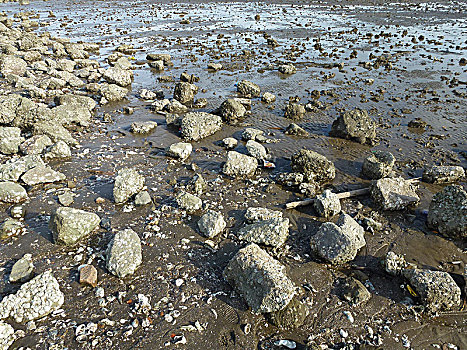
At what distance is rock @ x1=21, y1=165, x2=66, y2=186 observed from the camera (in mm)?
9469

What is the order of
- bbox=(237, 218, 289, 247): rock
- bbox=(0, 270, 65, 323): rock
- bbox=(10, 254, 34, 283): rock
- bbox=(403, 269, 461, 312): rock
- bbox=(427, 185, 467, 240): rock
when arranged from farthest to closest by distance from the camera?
bbox=(427, 185, 467, 240): rock < bbox=(237, 218, 289, 247): rock < bbox=(10, 254, 34, 283): rock < bbox=(403, 269, 461, 312): rock < bbox=(0, 270, 65, 323): rock

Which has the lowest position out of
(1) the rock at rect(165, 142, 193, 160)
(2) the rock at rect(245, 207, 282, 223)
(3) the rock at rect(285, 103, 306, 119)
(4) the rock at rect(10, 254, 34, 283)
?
(4) the rock at rect(10, 254, 34, 283)

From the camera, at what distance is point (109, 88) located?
55.5ft

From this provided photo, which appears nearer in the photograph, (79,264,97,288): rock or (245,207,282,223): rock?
(79,264,97,288): rock

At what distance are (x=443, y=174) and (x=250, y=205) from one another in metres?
6.92

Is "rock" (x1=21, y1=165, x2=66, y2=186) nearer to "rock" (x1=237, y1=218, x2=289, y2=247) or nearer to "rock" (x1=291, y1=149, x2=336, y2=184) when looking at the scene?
"rock" (x1=237, y1=218, x2=289, y2=247)

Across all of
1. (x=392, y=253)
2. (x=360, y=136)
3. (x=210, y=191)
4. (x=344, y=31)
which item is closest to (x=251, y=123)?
(x=360, y=136)

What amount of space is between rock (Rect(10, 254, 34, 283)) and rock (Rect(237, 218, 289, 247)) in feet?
16.2

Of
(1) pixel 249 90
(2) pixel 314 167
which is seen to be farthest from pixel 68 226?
(1) pixel 249 90

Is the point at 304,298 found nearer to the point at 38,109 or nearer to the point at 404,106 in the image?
the point at 38,109

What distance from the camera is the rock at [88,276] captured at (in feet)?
21.4

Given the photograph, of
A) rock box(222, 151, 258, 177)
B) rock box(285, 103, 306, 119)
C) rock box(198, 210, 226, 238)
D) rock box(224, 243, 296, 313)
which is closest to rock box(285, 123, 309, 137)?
rock box(285, 103, 306, 119)

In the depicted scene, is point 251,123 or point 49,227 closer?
point 49,227

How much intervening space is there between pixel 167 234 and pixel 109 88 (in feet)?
40.2
